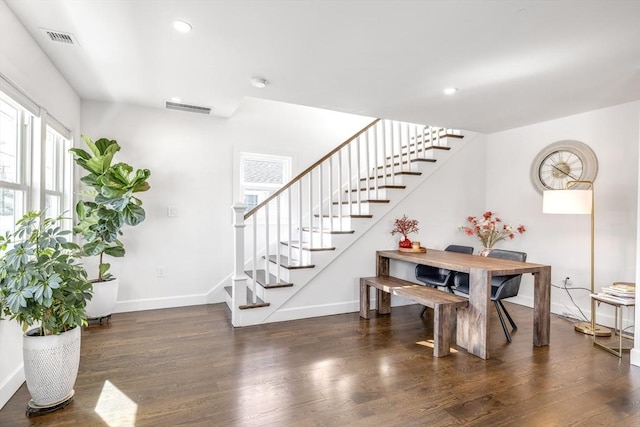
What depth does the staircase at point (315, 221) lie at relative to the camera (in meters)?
3.36

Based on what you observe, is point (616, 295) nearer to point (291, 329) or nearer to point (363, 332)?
point (363, 332)

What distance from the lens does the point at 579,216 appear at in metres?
3.72

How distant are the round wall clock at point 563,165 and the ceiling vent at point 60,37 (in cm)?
482

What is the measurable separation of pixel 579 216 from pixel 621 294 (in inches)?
47.5

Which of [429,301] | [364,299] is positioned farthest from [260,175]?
[429,301]

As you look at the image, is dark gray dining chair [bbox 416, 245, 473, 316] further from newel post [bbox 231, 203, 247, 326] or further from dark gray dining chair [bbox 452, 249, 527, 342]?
newel post [bbox 231, 203, 247, 326]

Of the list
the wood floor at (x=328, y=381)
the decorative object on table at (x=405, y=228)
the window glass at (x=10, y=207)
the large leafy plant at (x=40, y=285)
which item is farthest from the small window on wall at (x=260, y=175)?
the large leafy plant at (x=40, y=285)

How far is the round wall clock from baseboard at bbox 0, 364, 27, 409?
17.1ft

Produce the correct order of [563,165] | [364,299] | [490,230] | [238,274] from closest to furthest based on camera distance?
[238,274], [364,299], [563,165], [490,230]

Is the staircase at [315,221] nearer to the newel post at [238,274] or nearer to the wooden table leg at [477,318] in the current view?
the newel post at [238,274]

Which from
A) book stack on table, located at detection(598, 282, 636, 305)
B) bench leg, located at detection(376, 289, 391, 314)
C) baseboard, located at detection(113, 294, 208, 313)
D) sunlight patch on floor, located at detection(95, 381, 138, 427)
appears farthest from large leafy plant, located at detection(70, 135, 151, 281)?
book stack on table, located at detection(598, 282, 636, 305)

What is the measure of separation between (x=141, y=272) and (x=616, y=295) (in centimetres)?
473

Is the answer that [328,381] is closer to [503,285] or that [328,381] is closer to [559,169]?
[503,285]

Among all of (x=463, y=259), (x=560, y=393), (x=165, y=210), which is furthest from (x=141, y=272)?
(x=560, y=393)
